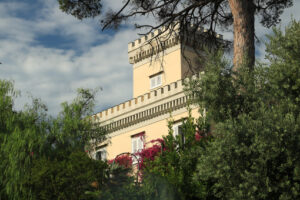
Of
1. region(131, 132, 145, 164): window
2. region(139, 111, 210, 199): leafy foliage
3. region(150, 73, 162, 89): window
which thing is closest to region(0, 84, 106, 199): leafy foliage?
region(139, 111, 210, 199): leafy foliage

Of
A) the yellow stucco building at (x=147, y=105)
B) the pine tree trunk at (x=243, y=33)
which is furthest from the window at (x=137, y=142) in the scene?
the pine tree trunk at (x=243, y=33)

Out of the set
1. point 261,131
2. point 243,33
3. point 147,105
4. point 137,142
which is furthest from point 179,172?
point 137,142

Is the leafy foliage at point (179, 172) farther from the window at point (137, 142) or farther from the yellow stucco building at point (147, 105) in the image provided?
the window at point (137, 142)

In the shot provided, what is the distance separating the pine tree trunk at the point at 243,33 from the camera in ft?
53.6

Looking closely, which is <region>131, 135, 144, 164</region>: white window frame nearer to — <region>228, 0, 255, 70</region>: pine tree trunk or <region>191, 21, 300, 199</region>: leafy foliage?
<region>228, 0, 255, 70</region>: pine tree trunk

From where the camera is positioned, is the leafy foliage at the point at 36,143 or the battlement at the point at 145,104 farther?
the battlement at the point at 145,104

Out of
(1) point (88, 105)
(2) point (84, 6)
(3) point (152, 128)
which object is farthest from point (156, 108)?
(2) point (84, 6)

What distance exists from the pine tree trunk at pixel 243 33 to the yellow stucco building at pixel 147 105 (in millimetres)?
9728

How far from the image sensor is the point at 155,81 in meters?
35.4

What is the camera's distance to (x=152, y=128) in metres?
30.4

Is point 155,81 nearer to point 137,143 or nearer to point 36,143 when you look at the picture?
point 137,143

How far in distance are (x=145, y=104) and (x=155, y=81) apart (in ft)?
15.6

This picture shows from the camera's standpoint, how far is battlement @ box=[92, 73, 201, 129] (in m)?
29.2

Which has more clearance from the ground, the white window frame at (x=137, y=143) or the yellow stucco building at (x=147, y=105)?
the yellow stucco building at (x=147, y=105)
